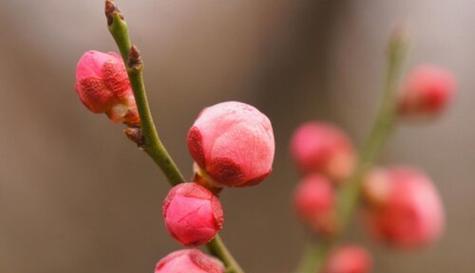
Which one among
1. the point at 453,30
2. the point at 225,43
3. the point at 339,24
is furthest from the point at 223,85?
the point at 453,30

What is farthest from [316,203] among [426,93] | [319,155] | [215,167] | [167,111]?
[167,111]

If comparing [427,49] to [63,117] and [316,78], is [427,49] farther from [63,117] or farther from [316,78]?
→ [63,117]

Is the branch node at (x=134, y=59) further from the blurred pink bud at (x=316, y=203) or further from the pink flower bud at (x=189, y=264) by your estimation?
the blurred pink bud at (x=316, y=203)

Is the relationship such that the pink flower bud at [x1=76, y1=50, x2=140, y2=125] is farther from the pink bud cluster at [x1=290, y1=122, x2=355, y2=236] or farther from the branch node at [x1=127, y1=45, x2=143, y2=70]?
the pink bud cluster at [x1=290, y1=122, x2=355, y2=236]

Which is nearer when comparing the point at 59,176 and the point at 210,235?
the point at 210,235

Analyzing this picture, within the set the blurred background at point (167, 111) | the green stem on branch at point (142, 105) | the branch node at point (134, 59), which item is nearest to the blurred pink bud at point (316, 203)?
the green stem on branch at point (142, 105)

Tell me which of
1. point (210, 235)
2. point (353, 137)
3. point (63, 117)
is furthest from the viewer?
point (353, 137)
